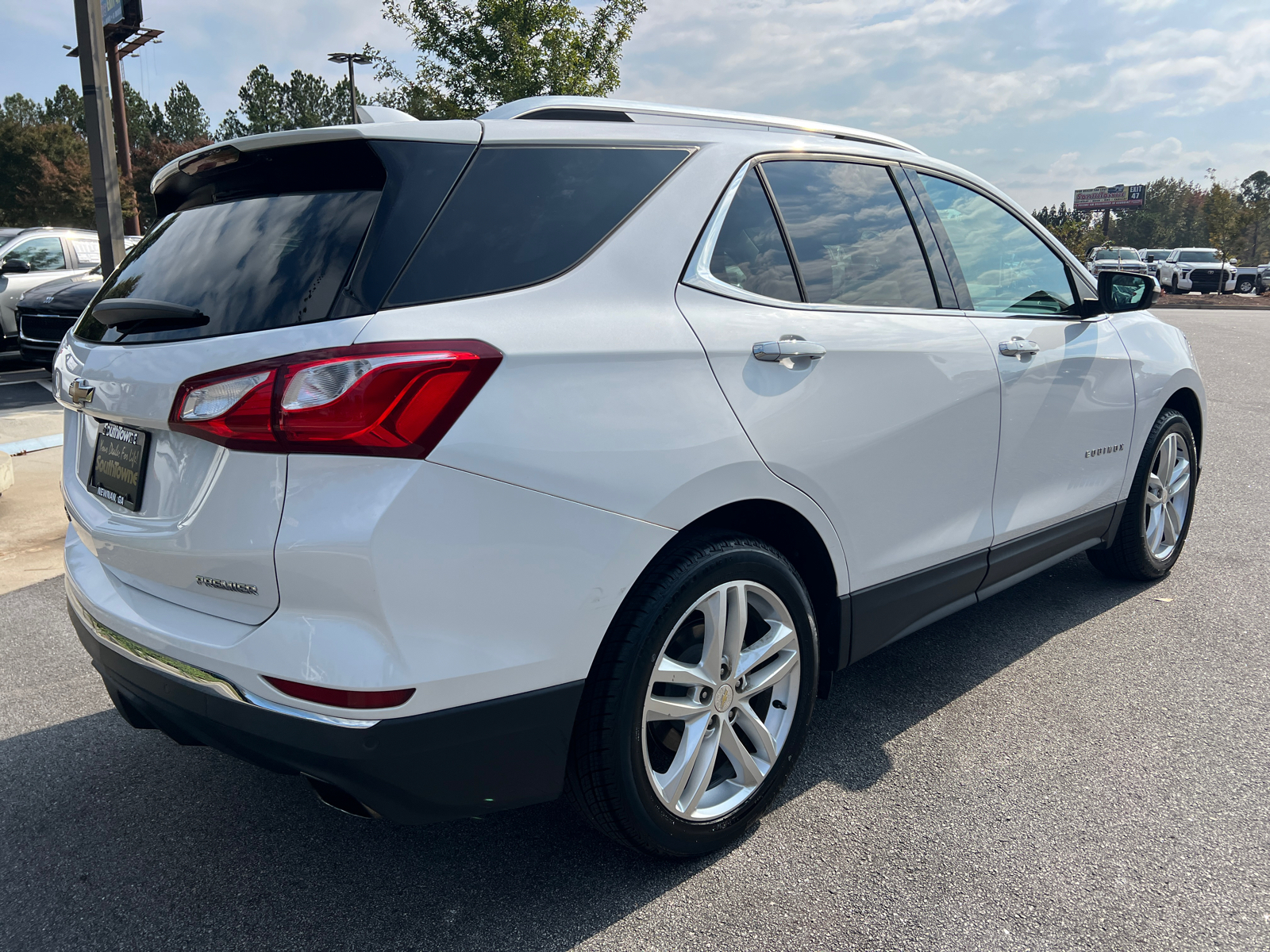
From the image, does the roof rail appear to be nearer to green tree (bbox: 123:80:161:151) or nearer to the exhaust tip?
the exhaust tip

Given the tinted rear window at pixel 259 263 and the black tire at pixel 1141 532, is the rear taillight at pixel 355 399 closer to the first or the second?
the tinted rear window at pixel 259 263

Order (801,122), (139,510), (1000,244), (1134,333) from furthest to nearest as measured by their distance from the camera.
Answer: (1134,333), (1000,244), (801,122), (139,510)

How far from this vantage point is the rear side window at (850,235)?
8.59 feet

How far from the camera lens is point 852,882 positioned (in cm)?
232

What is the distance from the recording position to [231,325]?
6.21ft

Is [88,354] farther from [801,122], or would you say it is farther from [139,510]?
[801,122]

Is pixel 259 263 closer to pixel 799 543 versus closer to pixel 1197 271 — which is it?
pixel 799 543

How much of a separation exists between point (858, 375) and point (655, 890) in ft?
4.74

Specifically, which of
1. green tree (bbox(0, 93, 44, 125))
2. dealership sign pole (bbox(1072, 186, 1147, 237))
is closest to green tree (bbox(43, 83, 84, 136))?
green tree (bbox(0, 93, 44, 125))

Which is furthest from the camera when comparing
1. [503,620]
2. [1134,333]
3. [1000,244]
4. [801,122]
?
[1134,333]

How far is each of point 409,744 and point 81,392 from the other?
122 cm

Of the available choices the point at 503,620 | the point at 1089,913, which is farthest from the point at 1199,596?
the point at 503,620

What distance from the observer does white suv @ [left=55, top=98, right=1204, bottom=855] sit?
69.1 inches

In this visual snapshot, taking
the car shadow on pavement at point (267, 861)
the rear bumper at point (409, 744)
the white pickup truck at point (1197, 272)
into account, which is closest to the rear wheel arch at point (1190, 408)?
the car shadow on pavement at point (267, 861)
